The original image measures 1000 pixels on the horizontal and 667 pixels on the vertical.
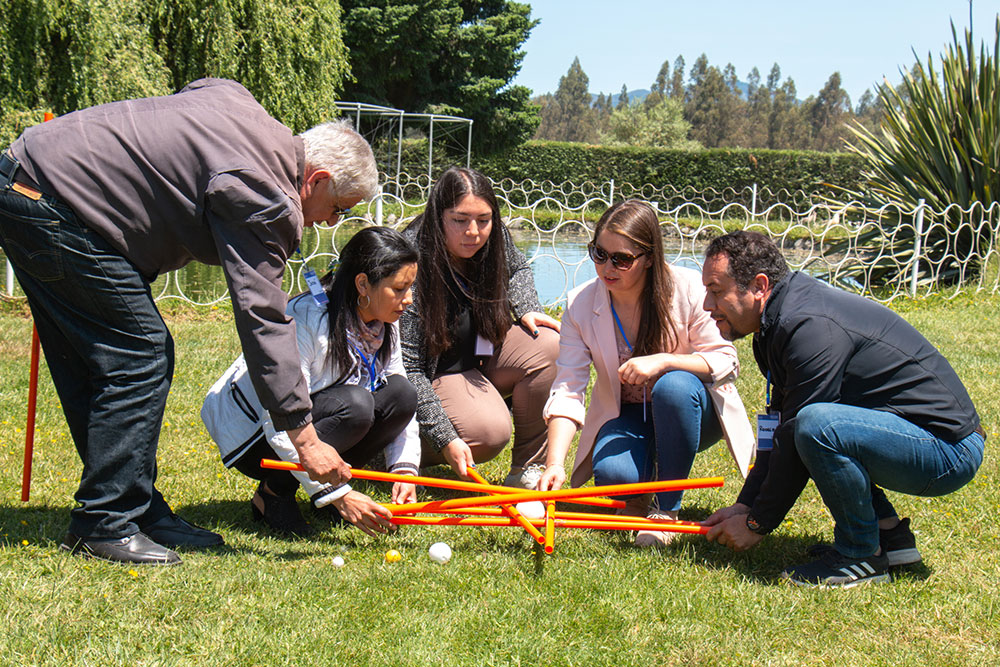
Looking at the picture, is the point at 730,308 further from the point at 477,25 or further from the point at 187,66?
the point at 477,25

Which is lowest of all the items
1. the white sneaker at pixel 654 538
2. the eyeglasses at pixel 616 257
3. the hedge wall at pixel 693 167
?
the hedge wall at pixel 693 167

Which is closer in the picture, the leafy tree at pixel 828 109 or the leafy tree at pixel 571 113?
the leafy tree at pixel 828 109

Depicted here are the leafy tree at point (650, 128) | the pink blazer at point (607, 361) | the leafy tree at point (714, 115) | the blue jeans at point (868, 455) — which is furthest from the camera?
the leafy tree at point (714, 115)

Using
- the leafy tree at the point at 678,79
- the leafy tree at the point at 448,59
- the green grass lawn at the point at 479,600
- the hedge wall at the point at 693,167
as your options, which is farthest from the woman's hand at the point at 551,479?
the leafy tree at the point at 678,79

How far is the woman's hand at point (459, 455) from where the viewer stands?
137 inches

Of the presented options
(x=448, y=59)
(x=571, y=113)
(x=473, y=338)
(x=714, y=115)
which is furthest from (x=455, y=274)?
(x=571, y=113)

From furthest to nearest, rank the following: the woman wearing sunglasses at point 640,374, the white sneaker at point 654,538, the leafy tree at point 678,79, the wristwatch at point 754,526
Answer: the leafy tree at point 678,79, the woman wearing sunglasses at point 640,374, the white sneaker at point 654,538, the wristwatch at point 754,526

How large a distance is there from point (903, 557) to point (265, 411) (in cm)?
226

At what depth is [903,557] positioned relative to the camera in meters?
2.98

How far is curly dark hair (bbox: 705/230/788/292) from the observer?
280 cm

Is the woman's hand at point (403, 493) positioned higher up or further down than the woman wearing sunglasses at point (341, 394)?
further down

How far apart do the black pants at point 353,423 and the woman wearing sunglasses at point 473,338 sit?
0.86 ft

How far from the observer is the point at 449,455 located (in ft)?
11.6

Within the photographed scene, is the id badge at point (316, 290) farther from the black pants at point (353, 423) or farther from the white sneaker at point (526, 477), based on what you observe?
the white sneaker at point (526, 477)
